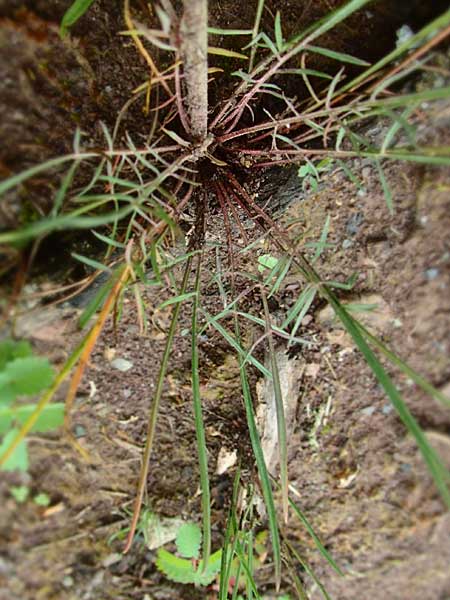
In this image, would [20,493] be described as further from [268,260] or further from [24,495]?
[268,260]

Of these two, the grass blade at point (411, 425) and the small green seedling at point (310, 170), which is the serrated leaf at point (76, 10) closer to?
the small green seedling at point (310, 170)

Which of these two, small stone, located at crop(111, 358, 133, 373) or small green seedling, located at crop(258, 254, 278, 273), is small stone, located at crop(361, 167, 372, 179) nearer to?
small green seedling, located at crop(258, 254, 278, 273)

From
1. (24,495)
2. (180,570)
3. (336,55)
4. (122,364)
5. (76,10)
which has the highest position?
(76,10)

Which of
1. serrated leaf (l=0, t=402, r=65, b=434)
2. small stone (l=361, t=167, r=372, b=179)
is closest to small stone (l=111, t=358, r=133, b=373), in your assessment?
serrated leaf (l=0, t=402, r=65, b=434)

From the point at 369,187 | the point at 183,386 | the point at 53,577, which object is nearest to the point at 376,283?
the point at 369,187

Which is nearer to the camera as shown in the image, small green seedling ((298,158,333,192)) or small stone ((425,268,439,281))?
small green seedling ((298,158,333,192))

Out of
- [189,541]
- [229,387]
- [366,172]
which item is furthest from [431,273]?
[189,541]

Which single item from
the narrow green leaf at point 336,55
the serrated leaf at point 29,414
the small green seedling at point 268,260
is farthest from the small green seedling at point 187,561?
the narrow green leaf at point 336,55
